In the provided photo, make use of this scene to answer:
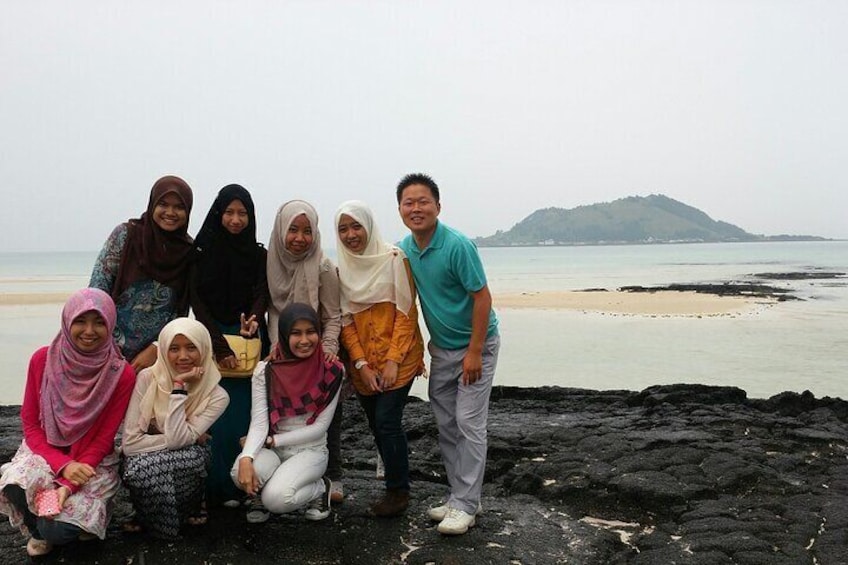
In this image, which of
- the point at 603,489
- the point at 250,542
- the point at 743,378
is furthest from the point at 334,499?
the point at 743,378

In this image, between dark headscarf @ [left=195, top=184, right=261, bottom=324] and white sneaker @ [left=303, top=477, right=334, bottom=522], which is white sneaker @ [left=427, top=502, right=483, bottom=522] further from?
dark headscarf @ [left=195, top=184, right=261, bottom=324]

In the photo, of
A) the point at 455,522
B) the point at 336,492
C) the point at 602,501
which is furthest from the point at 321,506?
the point at 602,501

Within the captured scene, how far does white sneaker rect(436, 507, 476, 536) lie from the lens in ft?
11.0

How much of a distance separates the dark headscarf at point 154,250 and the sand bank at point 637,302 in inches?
588

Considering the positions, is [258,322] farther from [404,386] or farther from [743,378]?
[743,378]

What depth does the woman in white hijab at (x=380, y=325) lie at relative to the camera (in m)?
3.49

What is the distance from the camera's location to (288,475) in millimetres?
3279

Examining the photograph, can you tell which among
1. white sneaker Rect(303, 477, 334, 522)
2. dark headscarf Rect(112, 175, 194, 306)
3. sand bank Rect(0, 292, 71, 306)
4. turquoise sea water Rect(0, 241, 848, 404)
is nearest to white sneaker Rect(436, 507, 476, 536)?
white sneaker Rect(303, 477, 334, 522)

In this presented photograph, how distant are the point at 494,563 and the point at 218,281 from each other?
195cm

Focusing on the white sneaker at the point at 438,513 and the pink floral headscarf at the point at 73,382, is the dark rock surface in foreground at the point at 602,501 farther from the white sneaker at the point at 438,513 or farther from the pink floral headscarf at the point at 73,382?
the pink floral headscarf at the point at 73,382

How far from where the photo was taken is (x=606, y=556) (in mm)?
3242

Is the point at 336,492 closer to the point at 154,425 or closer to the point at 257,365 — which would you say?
the point at 257,365

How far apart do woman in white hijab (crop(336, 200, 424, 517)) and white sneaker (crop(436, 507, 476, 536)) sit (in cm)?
36

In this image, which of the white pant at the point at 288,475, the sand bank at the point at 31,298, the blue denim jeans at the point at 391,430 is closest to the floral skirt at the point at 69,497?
the white pant at the point at 288,475
